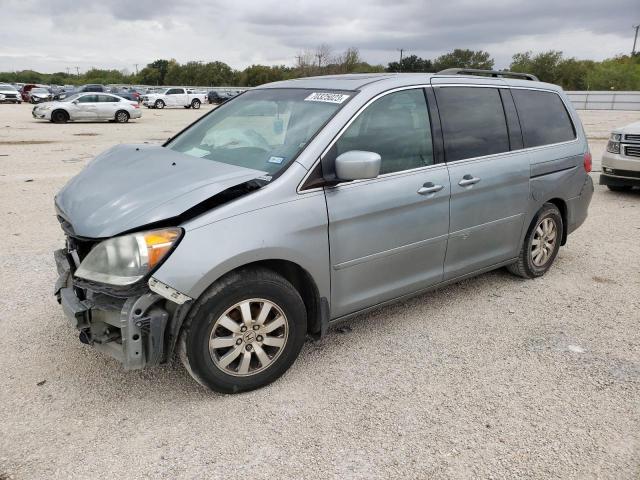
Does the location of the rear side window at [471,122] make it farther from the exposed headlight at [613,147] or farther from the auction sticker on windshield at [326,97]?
the exposed headlight at [613,147]

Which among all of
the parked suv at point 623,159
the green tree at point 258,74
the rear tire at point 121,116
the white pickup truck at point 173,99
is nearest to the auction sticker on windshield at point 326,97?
the parked suv at point 623,159

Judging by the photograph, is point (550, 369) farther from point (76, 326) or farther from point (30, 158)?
point (30, 158)

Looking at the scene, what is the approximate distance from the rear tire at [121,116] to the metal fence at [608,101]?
114 feet

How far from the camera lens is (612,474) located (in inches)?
98.3

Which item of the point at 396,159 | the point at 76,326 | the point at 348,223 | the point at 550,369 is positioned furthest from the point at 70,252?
the point at 550,369

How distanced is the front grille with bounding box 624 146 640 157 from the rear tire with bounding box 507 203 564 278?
4.73m

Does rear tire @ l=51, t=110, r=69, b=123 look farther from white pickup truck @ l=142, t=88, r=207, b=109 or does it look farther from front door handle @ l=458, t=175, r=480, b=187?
front door handle @ l=458, t=175, r=480, b=187

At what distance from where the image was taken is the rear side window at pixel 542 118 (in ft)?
15.1

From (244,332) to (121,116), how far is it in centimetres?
2555

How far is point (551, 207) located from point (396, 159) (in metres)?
2.08

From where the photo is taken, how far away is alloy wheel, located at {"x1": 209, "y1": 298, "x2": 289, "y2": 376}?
2.90 meters

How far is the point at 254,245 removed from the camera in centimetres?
286

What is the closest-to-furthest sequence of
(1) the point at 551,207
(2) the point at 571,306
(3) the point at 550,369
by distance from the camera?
(3) the point at 550,369 → (2) the point at 571,306 → (1) the point at 551,207

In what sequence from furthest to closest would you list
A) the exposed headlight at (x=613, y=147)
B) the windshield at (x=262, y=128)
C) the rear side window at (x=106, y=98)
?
the rear side window at (x=106, y=98), the exposed headlight at (x=613, y=147), the windshield at (x=262, y=128)
